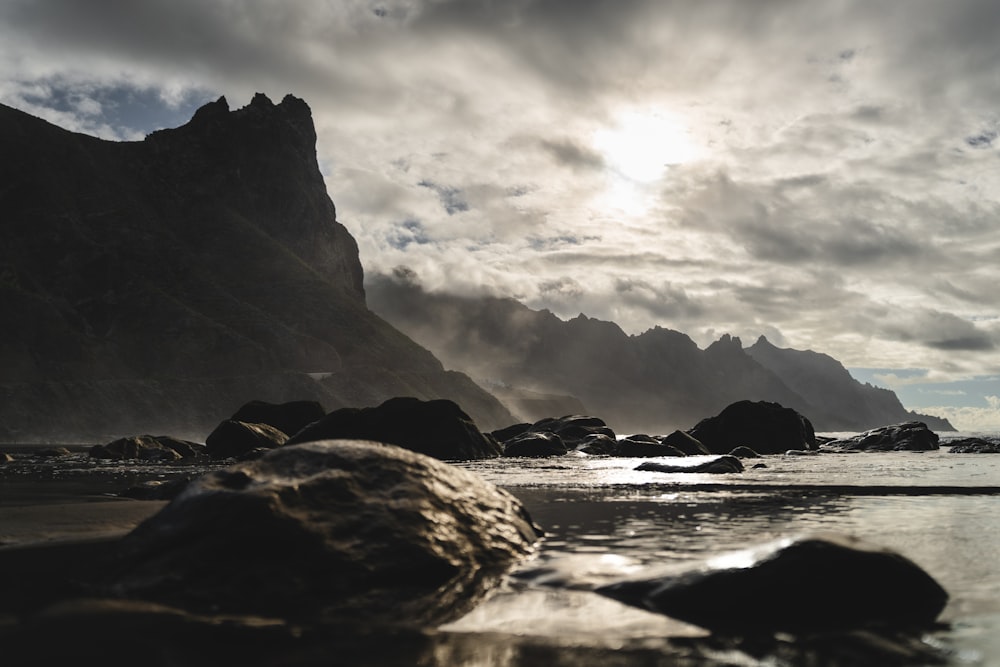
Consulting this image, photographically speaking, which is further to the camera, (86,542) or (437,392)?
(437,392)

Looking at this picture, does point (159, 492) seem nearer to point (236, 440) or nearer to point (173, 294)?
point (236, 440)

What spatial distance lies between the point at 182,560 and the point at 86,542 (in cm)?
339

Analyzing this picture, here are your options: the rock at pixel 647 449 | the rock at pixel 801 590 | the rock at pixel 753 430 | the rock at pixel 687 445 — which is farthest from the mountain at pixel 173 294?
the rock at pixel 801 590

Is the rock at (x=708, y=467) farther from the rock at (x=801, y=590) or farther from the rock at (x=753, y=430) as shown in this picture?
the rock at (x=753, y=430)

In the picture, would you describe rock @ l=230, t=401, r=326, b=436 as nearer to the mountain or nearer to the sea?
the sea

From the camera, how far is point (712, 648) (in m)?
4.27

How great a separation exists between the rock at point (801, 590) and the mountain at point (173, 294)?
114 metres

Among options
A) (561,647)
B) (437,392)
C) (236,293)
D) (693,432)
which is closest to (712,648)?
(561,647)

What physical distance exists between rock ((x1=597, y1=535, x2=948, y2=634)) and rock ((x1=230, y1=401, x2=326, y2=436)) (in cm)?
4522

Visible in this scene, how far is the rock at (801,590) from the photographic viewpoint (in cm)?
505

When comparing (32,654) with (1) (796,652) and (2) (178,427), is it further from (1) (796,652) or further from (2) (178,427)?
(2) (178,427)

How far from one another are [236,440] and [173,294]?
10976cm

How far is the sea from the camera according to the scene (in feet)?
15.6

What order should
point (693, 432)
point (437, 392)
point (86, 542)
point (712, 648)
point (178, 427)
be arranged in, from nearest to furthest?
point (712, 648), point (86, 542), point (693, 432), point (178, 427), point (437, 392)
